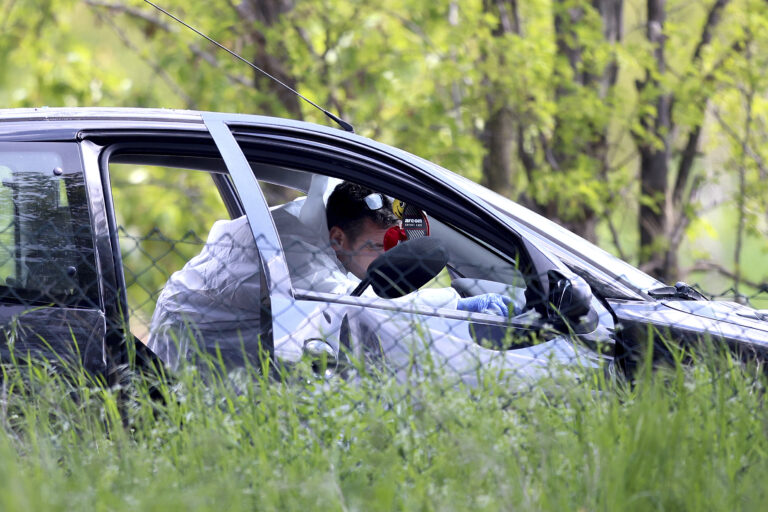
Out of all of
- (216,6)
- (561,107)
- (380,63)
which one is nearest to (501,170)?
(561,107)

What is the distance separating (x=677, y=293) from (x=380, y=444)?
1.39 meters

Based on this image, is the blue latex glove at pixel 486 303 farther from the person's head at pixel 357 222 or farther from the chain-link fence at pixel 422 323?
the person's head at pixel 357 222

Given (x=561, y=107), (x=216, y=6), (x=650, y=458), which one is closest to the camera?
(x=650, y=458)

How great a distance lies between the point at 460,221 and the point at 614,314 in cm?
65

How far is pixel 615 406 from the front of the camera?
261 centimetres

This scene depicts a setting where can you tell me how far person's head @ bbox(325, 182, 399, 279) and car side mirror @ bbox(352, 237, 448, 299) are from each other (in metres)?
0.48

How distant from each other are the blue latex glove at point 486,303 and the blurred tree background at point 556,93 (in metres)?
4.58

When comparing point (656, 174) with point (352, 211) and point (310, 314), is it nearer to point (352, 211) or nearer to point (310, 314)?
point (352, 211)

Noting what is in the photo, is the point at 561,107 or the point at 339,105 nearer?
the point at 561,107

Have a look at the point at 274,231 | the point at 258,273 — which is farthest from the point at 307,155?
the point at 258,273

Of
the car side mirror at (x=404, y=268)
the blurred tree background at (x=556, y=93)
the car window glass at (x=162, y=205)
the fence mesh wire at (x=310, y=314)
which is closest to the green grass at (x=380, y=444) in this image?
the fence mesh wire at (x=310, y=314)

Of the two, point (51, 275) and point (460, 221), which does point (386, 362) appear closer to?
point (460, 221)

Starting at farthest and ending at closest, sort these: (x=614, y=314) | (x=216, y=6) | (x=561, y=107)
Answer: (x=216, y=6)
(x=561, y=107)
(x=614, y=314)

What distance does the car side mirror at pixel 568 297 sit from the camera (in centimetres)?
286
